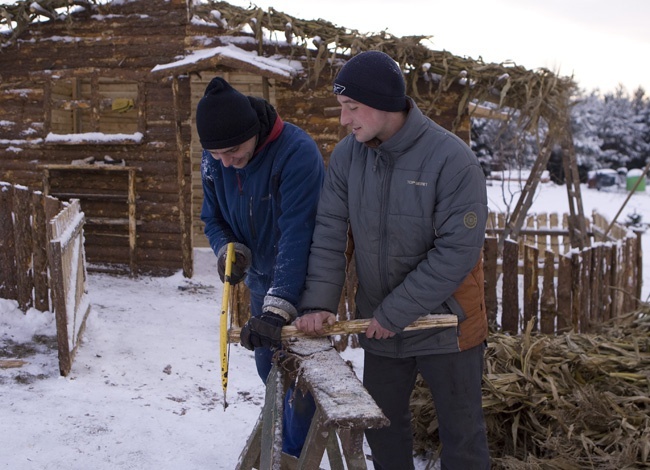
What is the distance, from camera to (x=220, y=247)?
321cm

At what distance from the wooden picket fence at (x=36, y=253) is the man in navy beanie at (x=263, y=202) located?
2.47 meters

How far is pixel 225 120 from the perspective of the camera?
2738 millimetres

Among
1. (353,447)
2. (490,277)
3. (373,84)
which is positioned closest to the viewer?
(353,447)

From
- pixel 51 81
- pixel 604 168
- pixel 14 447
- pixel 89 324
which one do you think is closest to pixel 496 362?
pixel 14 447

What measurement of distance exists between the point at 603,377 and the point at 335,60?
269 inches

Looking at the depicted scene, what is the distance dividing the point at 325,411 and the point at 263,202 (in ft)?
4.22

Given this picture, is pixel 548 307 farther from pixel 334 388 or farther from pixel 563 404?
pixel 334 388

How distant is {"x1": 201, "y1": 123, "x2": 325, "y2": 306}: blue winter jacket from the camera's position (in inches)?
110

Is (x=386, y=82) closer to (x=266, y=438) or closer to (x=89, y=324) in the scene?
(x=266, y=438)

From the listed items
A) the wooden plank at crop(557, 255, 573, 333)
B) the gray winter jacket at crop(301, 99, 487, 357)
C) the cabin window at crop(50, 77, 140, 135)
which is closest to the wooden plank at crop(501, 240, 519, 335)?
the wooden plank at crop(557, 255, 573, 333)

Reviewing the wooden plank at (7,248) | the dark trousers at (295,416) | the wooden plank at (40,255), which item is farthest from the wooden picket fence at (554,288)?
the wooden plank at (7,248)

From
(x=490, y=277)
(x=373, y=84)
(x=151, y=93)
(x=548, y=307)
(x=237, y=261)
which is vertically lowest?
(x=548, y=307)

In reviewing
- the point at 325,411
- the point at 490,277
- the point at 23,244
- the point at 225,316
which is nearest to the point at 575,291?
the point at 490,277

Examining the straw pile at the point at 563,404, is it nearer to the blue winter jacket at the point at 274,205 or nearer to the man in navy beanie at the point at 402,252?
the man in navy beanie at the point at 402,252
